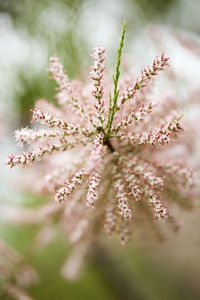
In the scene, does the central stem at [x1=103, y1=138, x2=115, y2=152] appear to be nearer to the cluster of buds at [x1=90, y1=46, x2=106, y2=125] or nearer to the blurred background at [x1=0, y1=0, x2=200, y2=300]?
the cluster of buds at [x1=90, y1=46, x2=106, y2=125]

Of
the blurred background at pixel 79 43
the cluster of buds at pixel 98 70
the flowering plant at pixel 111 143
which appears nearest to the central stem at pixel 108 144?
the flowering plant at pixel 111 143

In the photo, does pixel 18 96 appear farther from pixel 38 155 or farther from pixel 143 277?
pixel 143 277

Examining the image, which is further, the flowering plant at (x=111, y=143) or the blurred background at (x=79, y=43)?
the blurred background at (x=79, y=43)

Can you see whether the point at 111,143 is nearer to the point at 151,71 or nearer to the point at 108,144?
the point at 108,144

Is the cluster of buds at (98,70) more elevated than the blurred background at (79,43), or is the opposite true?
the blurred background at (79,43)

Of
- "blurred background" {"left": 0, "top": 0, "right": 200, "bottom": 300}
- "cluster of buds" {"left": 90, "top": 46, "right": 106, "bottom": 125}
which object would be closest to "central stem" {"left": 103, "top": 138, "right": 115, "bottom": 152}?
"cluster of buds" {"left": 90, "top": 46, "right": 106, "bottom": 125}

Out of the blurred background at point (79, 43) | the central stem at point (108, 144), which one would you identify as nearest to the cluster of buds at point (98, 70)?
the central stem at point (108, 144)

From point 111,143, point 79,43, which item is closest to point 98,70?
point 111,143

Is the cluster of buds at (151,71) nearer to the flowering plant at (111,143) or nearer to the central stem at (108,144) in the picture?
the flowering plant at (111,143)

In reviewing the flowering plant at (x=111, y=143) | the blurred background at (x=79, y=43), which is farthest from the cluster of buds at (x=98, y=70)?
the blurred background at (x=79, y=43)

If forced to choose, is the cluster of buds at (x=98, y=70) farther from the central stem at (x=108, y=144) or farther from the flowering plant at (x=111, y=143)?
the central stem at (x=108, y=144)

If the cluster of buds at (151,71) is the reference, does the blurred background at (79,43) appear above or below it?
above

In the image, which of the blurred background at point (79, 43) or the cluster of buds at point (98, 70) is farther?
the blurred background at point (79, 43)
